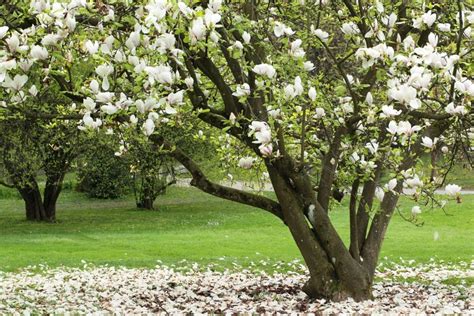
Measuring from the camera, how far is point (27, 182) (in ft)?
87.1

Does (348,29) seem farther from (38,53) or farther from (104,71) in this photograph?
(38,53)

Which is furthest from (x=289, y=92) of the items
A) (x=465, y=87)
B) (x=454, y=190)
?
(x=454, y=190)

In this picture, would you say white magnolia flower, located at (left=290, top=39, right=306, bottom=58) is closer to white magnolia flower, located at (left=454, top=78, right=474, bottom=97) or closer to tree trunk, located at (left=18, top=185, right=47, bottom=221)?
white magnolia flower, located at (left=454, top=78, right=474, bottom=97)

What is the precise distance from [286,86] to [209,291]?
5.74m

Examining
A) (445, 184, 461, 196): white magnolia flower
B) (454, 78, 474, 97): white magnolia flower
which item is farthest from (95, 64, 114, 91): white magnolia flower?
(445, 184, 461, 196): white magnolia flower

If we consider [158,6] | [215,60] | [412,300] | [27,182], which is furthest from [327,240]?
[27,182]

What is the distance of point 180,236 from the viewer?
25.8m

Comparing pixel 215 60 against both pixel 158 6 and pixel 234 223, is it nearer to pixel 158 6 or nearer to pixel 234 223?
pixel 158 6

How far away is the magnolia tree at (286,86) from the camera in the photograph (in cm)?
668

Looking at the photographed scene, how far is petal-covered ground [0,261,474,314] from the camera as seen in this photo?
401 inches

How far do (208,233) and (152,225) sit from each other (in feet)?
14.0

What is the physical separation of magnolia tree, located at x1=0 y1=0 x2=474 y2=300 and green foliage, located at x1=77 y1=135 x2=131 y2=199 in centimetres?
1053

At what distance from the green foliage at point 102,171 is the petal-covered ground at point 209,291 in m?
5.82

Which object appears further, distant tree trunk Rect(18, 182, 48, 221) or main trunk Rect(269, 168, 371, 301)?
distant tree trunk Rect(18, 182, 48, 221)
